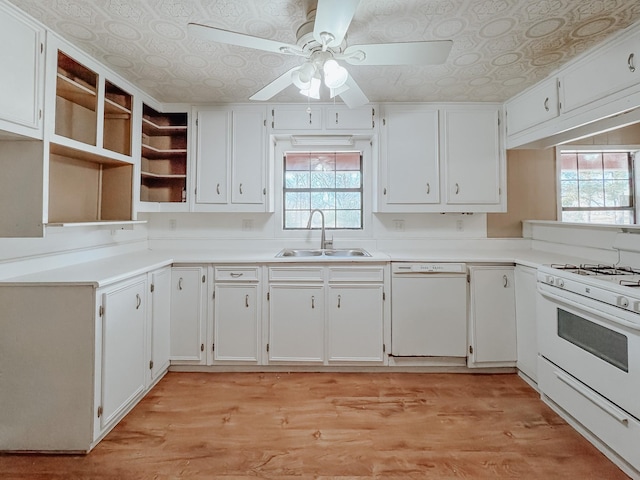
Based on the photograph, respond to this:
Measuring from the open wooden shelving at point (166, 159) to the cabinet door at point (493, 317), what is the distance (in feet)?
8.73

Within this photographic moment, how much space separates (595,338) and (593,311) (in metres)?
0.15

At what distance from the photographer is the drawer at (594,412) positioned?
1464 mm

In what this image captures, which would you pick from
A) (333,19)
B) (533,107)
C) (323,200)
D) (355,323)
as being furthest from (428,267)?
(333,19)

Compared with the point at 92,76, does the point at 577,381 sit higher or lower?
lower

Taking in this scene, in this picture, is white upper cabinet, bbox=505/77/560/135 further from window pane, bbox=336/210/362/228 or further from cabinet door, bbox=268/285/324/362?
cabinet door, bbox=268/285/324/362

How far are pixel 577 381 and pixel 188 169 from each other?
319 cm

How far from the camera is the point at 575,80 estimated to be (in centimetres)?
207

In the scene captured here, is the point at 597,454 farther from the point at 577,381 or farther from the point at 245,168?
the point at 245,168

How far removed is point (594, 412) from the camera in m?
1.66

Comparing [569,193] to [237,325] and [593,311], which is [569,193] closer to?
[593,311]

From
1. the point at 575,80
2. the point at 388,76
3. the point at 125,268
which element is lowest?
the point at 125,268

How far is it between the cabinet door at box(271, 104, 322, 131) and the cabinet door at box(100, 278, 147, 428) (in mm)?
1724

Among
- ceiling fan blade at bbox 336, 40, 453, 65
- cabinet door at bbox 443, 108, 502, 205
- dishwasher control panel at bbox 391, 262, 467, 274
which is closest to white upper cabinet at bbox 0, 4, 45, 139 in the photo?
ceiling fan blade at bbox 336, 40, 453, 65

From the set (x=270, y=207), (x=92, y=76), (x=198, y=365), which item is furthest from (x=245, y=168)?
(x=198, y=365)
